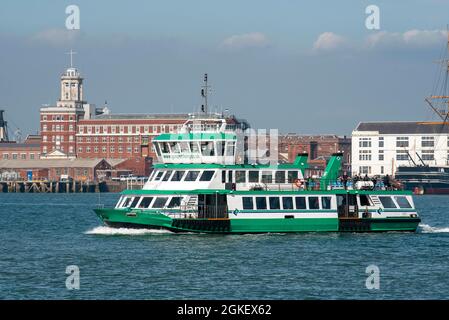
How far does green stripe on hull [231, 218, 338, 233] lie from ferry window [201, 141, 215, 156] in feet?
14.0

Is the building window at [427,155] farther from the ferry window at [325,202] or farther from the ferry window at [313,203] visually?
the ferry window at [313,203]

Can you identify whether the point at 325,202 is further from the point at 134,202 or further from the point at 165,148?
the point at 134,202

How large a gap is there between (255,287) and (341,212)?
A: 20566 mm

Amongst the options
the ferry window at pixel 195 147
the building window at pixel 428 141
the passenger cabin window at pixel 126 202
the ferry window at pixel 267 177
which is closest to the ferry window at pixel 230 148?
the ferry window at pixel 195 147

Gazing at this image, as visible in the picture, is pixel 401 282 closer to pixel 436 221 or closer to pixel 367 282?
pixel 367 282

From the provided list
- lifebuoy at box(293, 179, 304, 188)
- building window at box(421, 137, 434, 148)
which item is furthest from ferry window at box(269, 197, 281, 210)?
building window at box(421, 137, 434, 148)

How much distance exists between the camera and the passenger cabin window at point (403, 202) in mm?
55409

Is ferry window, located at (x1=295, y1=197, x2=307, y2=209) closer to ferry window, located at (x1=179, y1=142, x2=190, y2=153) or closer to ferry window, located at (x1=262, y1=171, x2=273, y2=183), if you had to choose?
Result: ferry window, located at (x1=262, y1=171, x2=273, y2=183)

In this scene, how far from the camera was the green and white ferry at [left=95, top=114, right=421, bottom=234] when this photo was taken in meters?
51.2

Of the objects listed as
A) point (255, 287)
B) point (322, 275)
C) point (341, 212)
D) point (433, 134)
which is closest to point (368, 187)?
point (341, 212)

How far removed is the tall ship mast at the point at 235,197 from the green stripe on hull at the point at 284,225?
0.05 meters

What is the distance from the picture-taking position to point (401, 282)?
3647 cm
